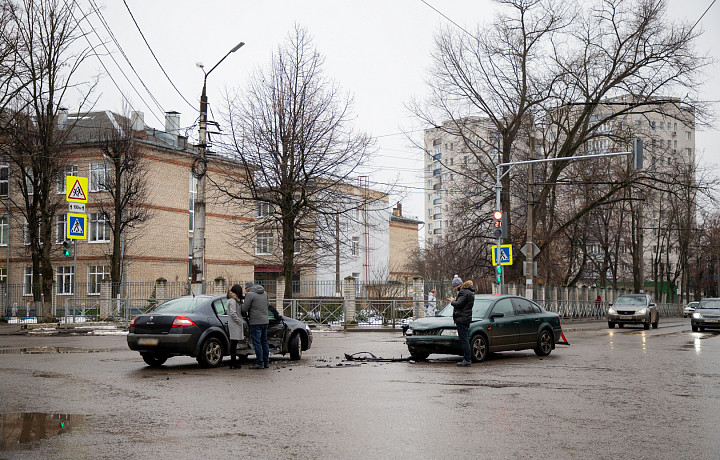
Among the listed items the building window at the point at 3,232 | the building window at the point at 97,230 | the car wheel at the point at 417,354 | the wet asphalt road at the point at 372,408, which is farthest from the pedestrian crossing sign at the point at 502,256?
the building window at the point at 3,232

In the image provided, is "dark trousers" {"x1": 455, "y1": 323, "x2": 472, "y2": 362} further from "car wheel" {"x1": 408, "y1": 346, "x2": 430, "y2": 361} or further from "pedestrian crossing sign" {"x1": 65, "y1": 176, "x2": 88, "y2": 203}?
"pedestrian crossing sign" {"x1": 65, "y1": 176, "x2": 88, "y2": 203}

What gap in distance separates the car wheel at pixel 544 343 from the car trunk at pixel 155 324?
854 centimetres

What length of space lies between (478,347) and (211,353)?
5662 millimetres

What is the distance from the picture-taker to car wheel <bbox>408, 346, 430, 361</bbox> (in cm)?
1620

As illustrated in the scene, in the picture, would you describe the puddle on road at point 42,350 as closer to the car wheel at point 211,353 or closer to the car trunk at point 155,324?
the car trunk at point 155,324

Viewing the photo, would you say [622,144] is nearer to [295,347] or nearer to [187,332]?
[295,347]

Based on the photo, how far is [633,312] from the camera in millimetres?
34438

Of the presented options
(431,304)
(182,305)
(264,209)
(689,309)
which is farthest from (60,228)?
(689,309)

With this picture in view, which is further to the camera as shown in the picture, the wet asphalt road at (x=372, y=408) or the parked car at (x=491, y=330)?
the parked car at (x=491, y=330)

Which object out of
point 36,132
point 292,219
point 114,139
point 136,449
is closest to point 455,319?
point 136,449

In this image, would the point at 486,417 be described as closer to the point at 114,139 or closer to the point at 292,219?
the point at 292,219

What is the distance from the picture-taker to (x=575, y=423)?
8.30 m

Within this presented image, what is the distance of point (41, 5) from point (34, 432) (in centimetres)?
2789

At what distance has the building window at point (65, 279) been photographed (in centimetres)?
5175
